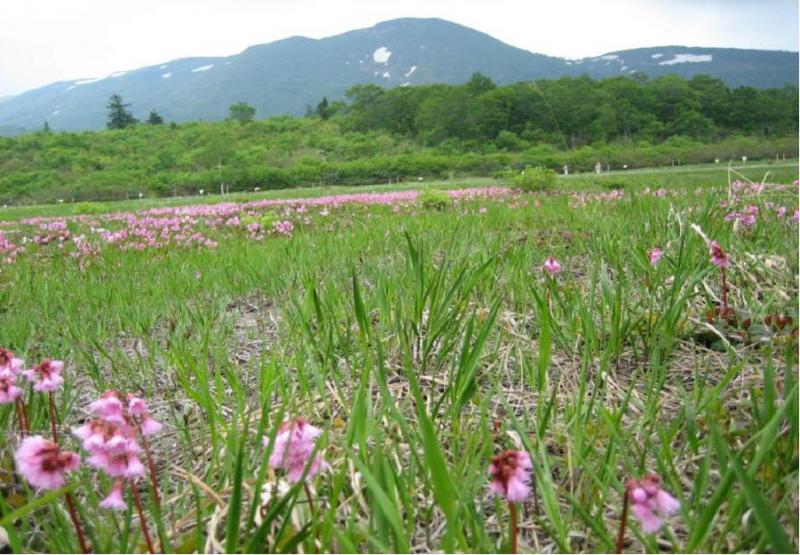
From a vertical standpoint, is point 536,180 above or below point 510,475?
below

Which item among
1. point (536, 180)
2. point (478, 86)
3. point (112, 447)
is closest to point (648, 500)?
point (112, 447)

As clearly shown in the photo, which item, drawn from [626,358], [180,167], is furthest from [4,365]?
[180,167]

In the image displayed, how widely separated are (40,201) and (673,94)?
112 meters

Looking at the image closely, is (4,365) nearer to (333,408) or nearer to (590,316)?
(333,408)

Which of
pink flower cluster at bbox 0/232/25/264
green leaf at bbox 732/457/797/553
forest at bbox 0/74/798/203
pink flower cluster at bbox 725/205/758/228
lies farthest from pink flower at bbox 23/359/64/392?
forest at bbox 0/74/798/203

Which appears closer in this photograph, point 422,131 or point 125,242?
point 125,242

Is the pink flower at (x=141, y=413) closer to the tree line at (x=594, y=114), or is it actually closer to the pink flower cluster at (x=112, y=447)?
the pink flower cluster at (x=112, y=447)

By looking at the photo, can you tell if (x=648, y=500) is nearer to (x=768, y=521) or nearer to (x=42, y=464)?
(x=768, y=521)

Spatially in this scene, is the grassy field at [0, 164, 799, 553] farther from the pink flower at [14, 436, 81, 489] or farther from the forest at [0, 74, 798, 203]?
the forest at [0, 74, 798, 203]

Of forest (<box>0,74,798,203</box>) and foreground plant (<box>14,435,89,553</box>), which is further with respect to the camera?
forest (<box>0,74,798,203</box>)

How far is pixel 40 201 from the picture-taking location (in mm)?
55375

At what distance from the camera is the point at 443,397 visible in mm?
1558

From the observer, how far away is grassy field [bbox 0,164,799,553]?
3.66 feet

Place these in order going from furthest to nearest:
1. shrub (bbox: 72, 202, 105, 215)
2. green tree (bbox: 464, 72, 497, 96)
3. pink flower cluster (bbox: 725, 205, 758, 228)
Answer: green tree (bbox: 464, 72, 497, 96) → shrub (bbox: 72, 202, 105, 215) → pink flower cluster (bbox: 725, 205, 758, 228)
